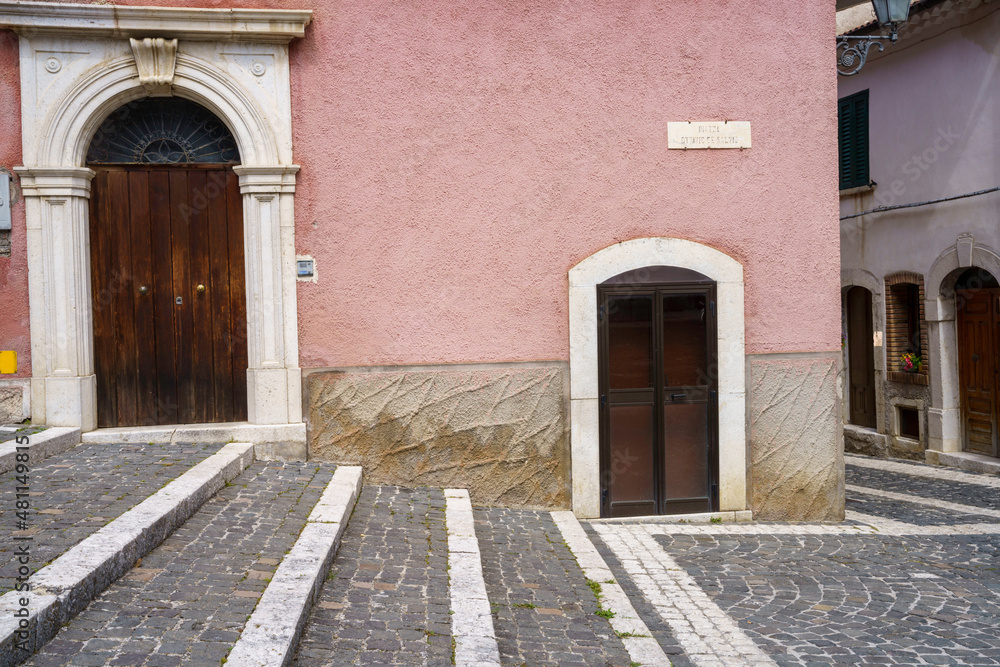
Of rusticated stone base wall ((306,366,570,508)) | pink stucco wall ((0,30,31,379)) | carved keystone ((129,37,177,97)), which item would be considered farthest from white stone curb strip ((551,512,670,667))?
carved keystone ((129,37,177,97))

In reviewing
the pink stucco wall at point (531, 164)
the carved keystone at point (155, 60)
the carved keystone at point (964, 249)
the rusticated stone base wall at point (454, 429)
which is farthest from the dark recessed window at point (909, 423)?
the carved keystone at point (155, 60)

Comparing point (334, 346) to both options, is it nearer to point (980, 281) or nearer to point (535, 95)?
point (535, 95)

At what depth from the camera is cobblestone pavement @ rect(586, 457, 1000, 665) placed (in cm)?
427

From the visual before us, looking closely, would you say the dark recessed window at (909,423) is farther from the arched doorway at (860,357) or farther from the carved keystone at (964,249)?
the carved keystone at (964,249)

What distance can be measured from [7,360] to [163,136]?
2094 millimetres

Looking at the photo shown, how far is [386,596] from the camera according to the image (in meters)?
4.12

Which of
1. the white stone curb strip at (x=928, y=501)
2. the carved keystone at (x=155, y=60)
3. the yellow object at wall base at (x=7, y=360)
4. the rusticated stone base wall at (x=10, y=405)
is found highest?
the carved keystone at (x=155, y=60)

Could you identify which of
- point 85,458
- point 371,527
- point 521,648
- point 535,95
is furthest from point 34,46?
point 521,648

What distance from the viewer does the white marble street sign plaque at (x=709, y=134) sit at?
673 cm

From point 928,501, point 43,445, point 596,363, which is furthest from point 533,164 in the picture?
point 928,501

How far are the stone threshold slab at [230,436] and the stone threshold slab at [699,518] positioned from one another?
274cm

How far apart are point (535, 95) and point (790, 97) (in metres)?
2.26

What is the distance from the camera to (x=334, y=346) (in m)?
6.38

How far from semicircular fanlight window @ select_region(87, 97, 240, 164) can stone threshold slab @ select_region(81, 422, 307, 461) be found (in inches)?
83.4
